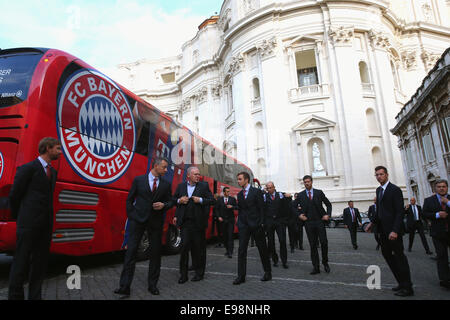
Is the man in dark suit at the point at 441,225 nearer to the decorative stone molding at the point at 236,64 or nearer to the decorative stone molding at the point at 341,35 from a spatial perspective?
the decorative stone molding at the point at 341,35

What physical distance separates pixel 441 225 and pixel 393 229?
143cm

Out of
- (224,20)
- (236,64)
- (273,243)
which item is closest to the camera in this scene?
(273,243)

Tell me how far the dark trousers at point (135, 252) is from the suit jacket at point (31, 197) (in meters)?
1.17

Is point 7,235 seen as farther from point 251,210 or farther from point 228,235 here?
point 228,235

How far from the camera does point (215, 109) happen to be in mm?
34938

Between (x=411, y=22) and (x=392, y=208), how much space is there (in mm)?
35370

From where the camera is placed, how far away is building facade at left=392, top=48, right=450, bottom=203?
13.5m

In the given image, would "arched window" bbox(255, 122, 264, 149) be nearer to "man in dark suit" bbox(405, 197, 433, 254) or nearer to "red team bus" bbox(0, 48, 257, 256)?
"man in dark suit" bbox(405, 197, 433, 254)

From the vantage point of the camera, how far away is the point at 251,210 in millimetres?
5488

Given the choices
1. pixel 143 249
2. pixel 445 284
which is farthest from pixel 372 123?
pixel 143 249

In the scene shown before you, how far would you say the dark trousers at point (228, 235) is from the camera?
8672 mm

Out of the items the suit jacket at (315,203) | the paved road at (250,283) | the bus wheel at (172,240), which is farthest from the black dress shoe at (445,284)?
the bus wheel at (172,240)

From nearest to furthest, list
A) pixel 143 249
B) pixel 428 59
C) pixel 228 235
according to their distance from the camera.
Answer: pixel 143 249, pixel 228 235, pixel 428 59
